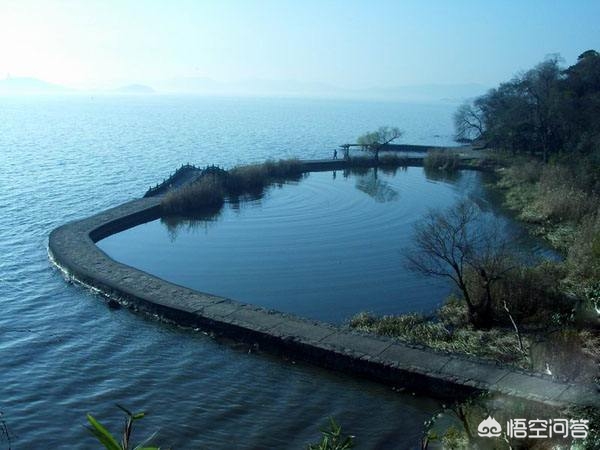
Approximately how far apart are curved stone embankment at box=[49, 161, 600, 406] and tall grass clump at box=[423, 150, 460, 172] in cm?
3135

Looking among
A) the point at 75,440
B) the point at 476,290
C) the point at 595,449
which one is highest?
the point at 595,449

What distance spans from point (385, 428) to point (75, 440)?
589cm

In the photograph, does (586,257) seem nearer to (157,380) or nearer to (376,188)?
(157,380)

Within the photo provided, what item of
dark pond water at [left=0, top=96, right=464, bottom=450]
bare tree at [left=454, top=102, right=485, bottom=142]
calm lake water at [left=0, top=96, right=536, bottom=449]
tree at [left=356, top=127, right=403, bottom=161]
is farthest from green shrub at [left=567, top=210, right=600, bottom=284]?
bare tree at [left=454, top=102, right=485, bottom=142]

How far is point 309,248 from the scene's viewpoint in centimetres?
2469

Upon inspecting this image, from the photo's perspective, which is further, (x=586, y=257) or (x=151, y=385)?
(x=586, y=257)

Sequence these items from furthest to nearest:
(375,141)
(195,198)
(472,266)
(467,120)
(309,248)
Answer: (467,120)
(375,141)
(195,198)
(309,248)
(472,266)

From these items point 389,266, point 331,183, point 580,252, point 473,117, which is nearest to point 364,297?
point 389,266

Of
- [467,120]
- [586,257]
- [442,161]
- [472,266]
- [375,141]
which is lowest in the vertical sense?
[442,161]

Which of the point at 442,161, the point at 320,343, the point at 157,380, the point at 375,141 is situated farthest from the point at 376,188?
the point at 157,380

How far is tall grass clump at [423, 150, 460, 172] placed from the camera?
47.2 metres

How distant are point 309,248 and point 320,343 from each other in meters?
10.1

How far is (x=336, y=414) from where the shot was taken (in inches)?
480

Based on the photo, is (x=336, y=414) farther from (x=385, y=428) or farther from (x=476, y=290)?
(x=476, y=290)
